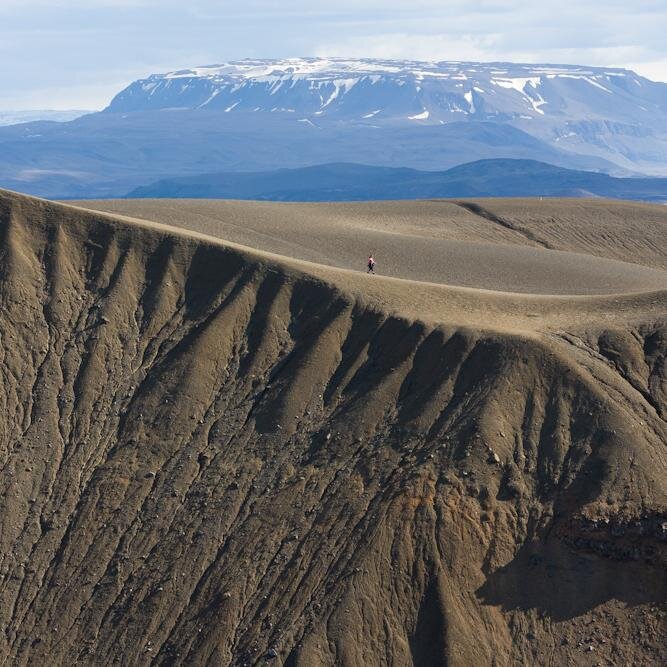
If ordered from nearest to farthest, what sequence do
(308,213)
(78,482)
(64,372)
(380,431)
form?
(380,431) → (78,482) → (64,372) → (308,213)

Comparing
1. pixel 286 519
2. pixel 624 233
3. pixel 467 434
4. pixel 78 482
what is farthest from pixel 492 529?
pixel 624 233

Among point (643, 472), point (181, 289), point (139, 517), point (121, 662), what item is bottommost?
point (121, 662)

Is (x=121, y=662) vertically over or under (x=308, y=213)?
under

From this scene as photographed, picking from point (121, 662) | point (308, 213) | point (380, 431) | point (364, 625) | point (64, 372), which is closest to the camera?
point (364, 625)

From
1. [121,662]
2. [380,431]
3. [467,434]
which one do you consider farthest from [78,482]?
[467,434]

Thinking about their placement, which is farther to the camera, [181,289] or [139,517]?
[181,289]

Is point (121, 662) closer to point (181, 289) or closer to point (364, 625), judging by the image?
point (364, 625)
